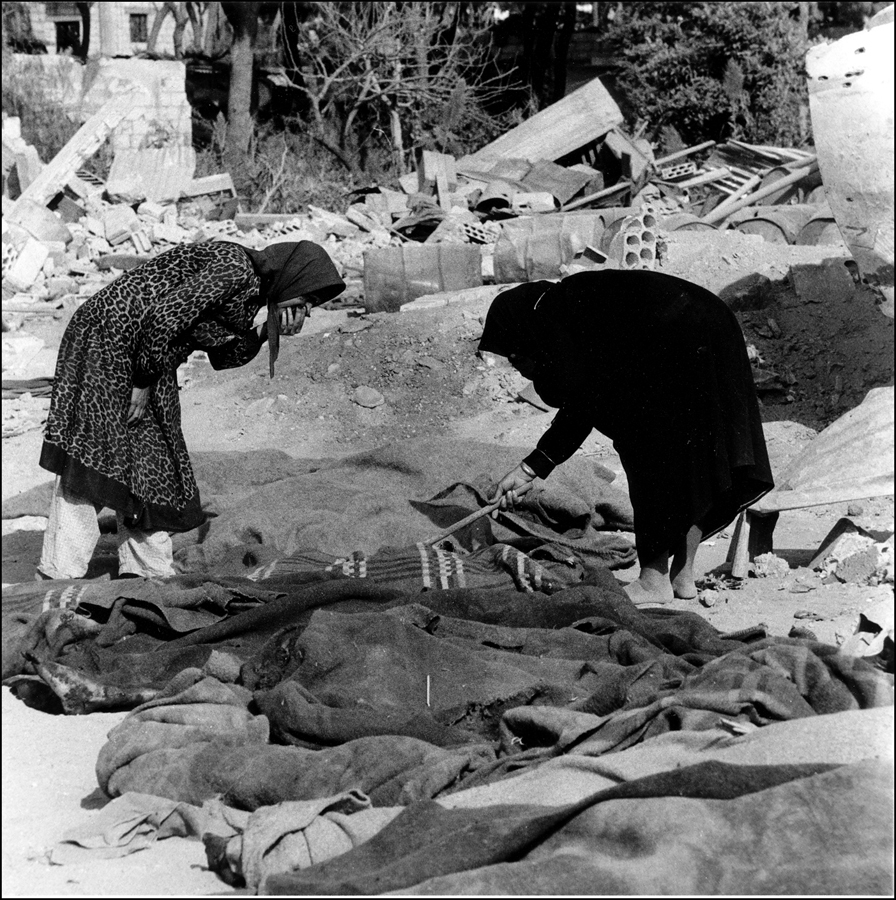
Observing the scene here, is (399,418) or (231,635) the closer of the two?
(231,635)

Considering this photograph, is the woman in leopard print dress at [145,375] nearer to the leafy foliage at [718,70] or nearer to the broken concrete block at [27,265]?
the broken concrete block at [27,265]

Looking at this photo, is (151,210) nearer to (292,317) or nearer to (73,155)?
(73,155)

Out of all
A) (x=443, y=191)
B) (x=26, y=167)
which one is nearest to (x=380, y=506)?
(x=443, y=191)

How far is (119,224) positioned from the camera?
12.8 meters

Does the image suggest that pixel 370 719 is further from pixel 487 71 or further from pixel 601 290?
pixel 487 71

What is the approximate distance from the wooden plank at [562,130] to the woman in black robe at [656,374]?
11.5 meters

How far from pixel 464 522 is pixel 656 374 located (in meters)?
1.04

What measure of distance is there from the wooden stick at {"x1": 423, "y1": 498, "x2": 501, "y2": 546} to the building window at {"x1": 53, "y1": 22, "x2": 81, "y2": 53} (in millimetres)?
23049

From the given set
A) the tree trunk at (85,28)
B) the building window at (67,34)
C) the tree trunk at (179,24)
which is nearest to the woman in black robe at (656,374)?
the tree trunk at (179,24)

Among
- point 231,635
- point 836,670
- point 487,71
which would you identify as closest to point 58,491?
point 231,635

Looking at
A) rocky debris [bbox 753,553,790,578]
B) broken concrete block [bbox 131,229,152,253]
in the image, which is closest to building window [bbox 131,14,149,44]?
broken concrete block [bbox 131,229,152,253]

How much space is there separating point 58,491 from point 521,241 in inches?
229

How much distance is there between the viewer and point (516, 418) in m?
7.66

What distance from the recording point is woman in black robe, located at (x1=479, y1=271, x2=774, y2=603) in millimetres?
4414
